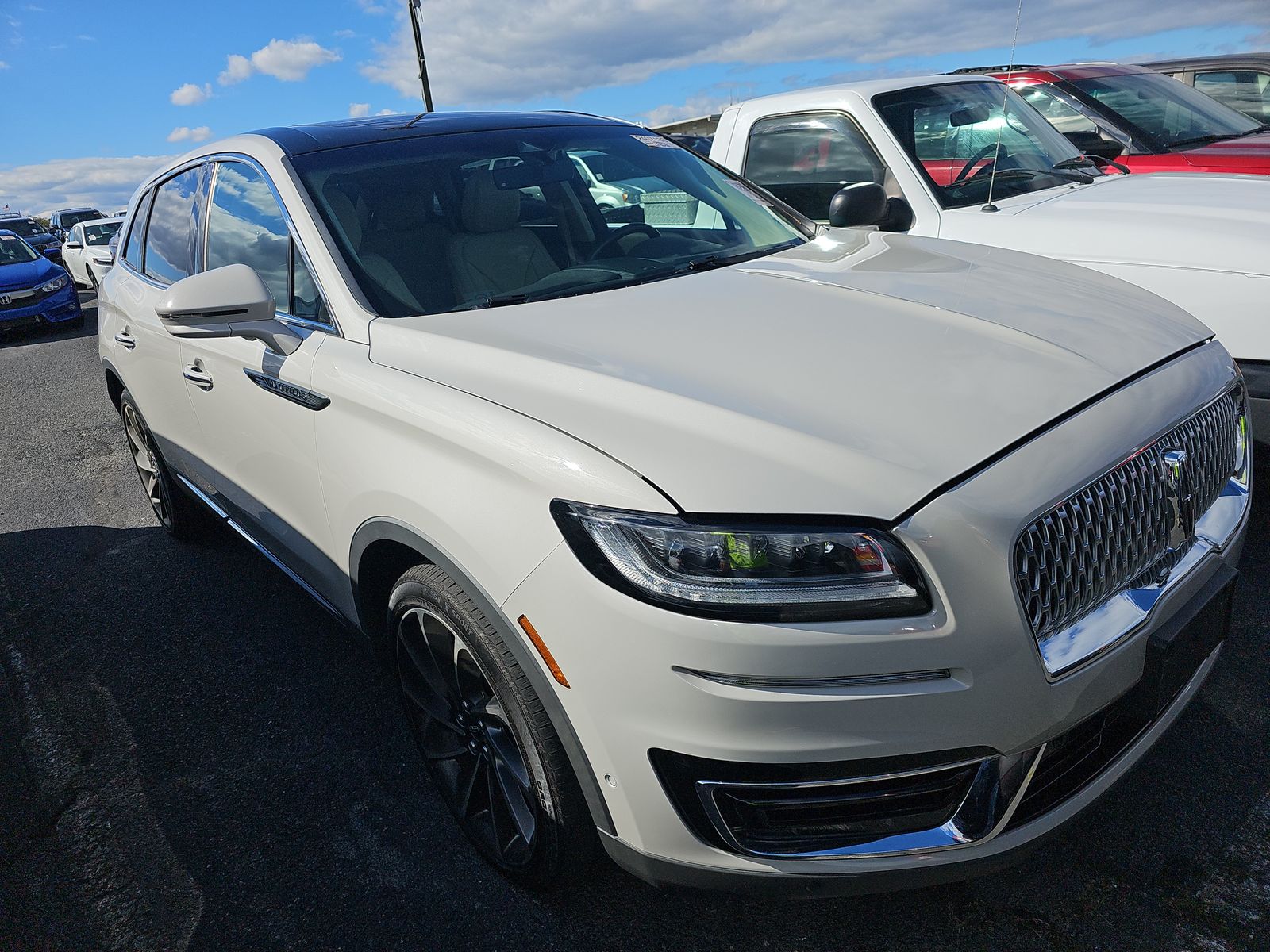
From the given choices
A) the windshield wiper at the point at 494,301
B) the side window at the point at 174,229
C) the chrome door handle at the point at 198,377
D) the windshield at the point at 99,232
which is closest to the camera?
the windshield wiper at the point at 494,301

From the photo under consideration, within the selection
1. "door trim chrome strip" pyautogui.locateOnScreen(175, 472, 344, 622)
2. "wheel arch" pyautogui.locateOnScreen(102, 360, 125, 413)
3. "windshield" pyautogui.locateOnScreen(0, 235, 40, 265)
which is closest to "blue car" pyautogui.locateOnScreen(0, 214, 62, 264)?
"windshield" pyautogui.locateOnScreen(0, 235, 40, 265)

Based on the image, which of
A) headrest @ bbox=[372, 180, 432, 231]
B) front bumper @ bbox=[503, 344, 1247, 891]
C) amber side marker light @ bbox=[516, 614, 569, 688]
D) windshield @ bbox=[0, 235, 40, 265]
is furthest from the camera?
windshield @ bbox=[0, 235, 40, 265]

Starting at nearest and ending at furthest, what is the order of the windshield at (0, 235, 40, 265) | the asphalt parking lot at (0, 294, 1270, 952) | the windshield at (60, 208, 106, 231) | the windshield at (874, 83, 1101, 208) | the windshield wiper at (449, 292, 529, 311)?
the asphalt parking lot at (0, 294, 1270, 952), the windshield wiper at (449, 292, 529, 311), the windshield at (874, 83, 1101, 208), the windshield at (0, 235, 40, 265), the windshield at (60, 208, 106, 231)

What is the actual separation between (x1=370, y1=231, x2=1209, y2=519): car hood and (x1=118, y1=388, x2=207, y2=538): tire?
8.38 ft

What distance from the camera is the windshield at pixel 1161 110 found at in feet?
18.4

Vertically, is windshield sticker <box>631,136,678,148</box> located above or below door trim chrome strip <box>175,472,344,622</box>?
above

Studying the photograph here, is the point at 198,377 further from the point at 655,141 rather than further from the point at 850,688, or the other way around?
the point at 850,688

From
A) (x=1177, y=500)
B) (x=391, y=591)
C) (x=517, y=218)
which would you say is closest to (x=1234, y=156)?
(x=1177, y=500)

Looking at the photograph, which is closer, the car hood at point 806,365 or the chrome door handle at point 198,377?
the car hood at point 806,365

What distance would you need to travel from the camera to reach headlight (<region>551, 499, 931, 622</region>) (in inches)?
59.4

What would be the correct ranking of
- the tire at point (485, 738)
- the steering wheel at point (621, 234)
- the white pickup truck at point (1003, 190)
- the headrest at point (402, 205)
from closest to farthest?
the tire at point (485, 738) < the headrest at point (402, 205) < the steering wheel at point (621, 234) < the white pickup truck at point (1003, 190)

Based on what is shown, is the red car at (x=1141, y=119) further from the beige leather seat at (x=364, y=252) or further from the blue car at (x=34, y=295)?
the blue car at (x=34, y=295)

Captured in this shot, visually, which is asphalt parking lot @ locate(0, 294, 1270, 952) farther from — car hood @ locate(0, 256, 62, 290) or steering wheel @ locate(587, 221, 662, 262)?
car hood @ locate(0, 256, 62, 290)

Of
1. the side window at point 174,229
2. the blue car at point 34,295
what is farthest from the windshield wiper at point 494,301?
the blue car at point 34,295
